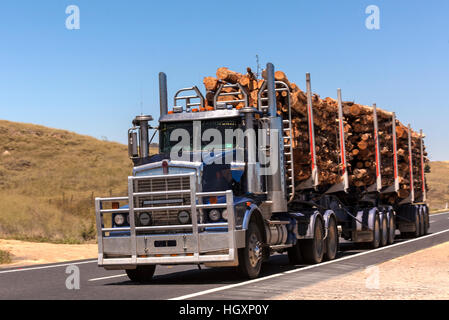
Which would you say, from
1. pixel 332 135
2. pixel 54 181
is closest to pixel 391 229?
pixel 332 135

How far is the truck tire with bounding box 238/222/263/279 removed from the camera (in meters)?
12.3

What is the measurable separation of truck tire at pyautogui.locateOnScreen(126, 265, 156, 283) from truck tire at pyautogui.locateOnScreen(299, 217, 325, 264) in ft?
14.1

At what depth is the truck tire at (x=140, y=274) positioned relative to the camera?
43.2 feet

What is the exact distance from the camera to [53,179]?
5722 cm

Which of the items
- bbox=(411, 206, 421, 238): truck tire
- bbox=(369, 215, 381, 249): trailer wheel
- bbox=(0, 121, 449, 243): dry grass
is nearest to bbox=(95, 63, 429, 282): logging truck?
bbox=(369, 215, 381, 249): trailer wheel

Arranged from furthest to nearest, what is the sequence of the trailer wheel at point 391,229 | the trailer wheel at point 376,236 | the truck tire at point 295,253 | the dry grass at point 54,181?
the dry grass at point 54,181 < the trailer wheel at point 391,229 < the trailer wheel at point 376,236 < the truck tire at point 295,253

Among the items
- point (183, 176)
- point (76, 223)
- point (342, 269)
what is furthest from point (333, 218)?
point (76, 223)

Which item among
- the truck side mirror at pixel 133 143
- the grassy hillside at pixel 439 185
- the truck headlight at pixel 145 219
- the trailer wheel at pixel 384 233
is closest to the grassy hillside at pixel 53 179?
the trailer wheel at pixel 384 233

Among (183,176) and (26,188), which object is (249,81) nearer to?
(183,176)

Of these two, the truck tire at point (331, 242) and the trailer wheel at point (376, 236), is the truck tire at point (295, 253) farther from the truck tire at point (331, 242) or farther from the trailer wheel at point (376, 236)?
the trailer wheel at point (376, 236)

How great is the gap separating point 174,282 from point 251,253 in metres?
1.50

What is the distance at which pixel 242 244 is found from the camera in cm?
1195

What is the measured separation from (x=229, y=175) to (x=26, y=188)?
139 feet

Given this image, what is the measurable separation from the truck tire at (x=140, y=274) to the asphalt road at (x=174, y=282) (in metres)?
Result: 0.14
